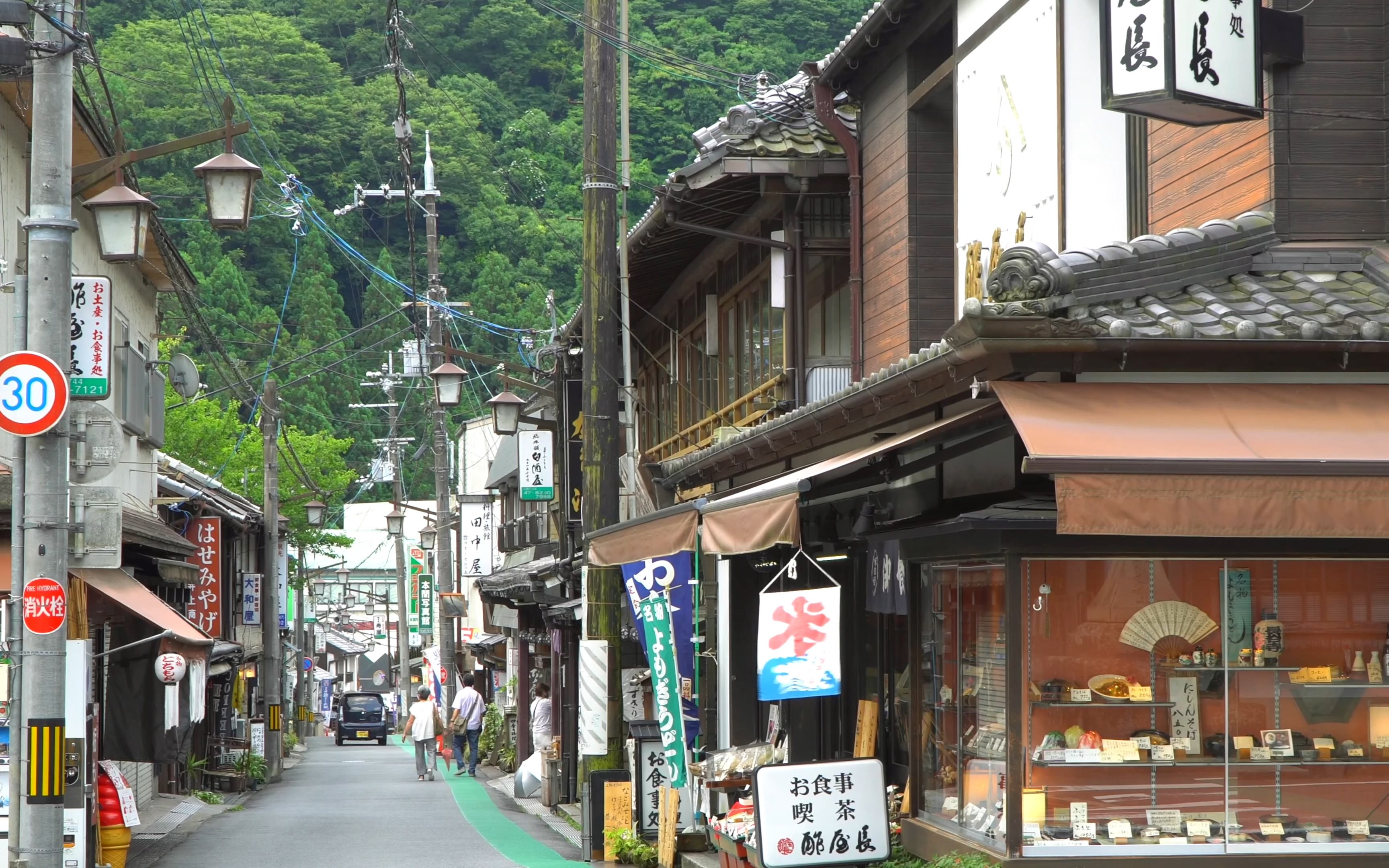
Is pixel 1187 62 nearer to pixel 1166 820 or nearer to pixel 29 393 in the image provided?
pixel 1166 820

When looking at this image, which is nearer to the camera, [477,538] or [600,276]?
[600,276]

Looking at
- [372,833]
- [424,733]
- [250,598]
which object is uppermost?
[250,598]

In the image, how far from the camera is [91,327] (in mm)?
15461

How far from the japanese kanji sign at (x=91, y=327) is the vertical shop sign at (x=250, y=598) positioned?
26.4 m

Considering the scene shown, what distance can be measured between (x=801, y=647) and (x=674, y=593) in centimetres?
429

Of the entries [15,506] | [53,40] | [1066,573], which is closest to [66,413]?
[15,506]

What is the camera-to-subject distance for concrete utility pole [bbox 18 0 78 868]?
11.4 m

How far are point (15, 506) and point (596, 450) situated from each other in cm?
646

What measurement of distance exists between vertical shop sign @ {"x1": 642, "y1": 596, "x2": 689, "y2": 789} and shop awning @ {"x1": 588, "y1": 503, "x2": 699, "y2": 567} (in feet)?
2.10

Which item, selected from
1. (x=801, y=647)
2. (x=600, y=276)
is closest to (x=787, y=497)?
(x=801, y=647)

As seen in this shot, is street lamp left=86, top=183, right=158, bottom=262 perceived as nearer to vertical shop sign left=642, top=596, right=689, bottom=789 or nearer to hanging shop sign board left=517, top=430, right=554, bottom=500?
vertical shop sign left=642, top=596, right=689, bottom=789

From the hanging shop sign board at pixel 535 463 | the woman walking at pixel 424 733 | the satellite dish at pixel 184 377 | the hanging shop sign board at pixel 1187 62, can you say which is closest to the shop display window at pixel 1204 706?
the hanging shop sign board at pixel 1187 62

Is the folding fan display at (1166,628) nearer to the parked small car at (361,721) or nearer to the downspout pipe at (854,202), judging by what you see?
the downspout pipe at (854,202)

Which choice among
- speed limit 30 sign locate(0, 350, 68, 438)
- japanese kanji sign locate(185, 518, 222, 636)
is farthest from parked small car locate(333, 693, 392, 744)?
speed limit 30 sign locate(0, 350, 68, 438)
